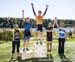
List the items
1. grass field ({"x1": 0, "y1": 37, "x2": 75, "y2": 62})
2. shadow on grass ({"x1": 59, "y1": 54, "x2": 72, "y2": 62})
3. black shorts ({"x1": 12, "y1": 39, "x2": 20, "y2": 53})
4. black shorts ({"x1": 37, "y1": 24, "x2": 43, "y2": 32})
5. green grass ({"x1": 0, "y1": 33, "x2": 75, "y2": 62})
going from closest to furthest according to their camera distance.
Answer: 1. shadow on grass ({"x1": 59, "y1": 54, "x2": 72, "y2": 62})
2. grass field ({"x1": 0, "y1": 37, "x2": 75, "y2": 62})
3. green grass ({"x1": 0, "y1": 33, "x2": 75, "y2": 62})
4. black shorts ({"x1": 12, "y1": 39, "x2": 20, "y2": 53})
5. black shorts ({"x1": 37, "y1": 24, "x2": 43, "y2": 32})

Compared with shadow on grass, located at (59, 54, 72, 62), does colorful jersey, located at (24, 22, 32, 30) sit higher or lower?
higher

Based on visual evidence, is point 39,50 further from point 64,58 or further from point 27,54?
point 64,58

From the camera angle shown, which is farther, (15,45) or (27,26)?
(15,45)

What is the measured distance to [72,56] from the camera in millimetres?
9516

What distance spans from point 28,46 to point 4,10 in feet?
5.95

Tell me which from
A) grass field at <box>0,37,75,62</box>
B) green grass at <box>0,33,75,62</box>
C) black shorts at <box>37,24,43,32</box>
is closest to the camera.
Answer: grass field at <box>0,37,75,62</box>

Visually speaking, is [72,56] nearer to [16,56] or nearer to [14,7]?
[16,56]

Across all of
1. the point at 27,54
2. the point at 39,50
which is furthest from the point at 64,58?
the point at 27,54

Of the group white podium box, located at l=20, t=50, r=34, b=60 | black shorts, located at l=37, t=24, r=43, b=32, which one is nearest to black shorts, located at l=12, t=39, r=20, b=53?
white podium box, located at l=20, t=50, r=34, b=60

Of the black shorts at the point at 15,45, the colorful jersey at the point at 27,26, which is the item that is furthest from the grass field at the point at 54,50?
the colorful jersey at the point at 27,26

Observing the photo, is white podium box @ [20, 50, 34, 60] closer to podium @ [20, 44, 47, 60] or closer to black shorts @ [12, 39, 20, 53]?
podium @ [20, 44, 47, 60]

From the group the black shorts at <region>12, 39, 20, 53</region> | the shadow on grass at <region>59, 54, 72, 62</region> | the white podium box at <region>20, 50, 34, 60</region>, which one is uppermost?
the black shorts at <region>12, 39, 20, 53</region>

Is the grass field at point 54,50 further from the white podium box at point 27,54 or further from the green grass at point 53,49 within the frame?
the white podium box at point 27,54

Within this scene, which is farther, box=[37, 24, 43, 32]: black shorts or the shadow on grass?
box=[37, 24, 43, 32]: black shorts
